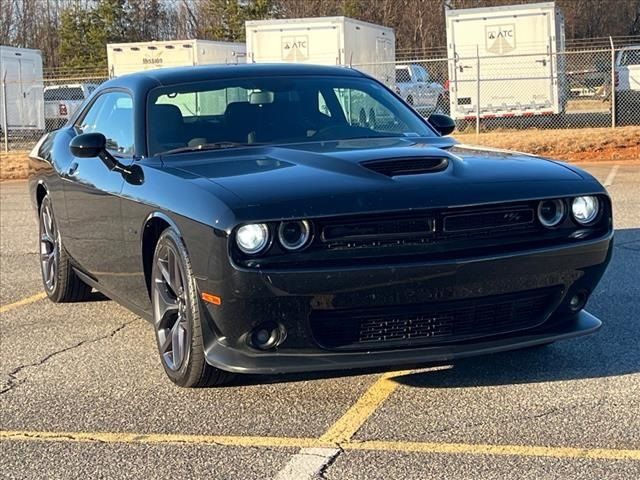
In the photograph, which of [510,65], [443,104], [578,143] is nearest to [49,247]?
[578,143]

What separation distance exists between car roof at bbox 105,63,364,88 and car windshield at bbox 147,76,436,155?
0.06m

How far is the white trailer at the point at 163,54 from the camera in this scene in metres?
28.4

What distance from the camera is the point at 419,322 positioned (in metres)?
4.20

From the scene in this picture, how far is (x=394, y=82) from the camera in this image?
24.5m

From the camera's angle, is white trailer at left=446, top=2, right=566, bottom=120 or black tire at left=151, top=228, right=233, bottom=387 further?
white trailer at left=446, top=2, right=566, bottom=120

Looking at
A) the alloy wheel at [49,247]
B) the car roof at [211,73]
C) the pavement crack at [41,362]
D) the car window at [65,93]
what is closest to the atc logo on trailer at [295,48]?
the car window at [65,93]

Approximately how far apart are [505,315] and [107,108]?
10.4ft

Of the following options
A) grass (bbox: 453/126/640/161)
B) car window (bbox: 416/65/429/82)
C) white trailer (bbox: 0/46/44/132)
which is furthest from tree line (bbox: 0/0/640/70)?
grass (bbox: 453/126/640/161)

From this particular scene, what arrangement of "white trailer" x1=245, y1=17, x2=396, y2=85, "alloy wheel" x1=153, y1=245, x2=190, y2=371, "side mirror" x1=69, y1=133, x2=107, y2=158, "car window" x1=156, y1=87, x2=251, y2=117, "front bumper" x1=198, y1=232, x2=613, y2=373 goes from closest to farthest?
"front bumper" x1=198, y1=232, x2=613, y2=373
"alloy wheel" x1=153, y1=245, x2=190, y2=371
"side mirror" x1=69, y1=133, x2=107, y2=158
"car window" x1=156, y1=87, x2=251, y2=117
"white trailer" x1=245, y1=17, x2=396, y2=85

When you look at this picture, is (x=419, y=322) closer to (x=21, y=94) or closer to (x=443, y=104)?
(x=443, y=104)

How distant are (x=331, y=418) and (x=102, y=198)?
82.5 inches

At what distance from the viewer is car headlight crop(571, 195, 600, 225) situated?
14.5ft

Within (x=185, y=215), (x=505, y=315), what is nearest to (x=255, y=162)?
(x=185, y=215)

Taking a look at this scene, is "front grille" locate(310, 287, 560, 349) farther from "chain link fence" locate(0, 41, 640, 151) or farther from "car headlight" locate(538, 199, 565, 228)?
"chain link fence" locate(0, 41, 640, 151)
